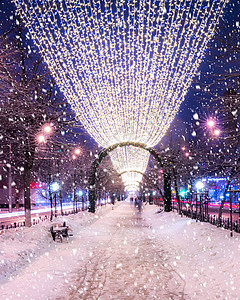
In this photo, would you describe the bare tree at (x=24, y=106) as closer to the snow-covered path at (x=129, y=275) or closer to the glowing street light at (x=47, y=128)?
the glowing street light at (x=47, y=128)

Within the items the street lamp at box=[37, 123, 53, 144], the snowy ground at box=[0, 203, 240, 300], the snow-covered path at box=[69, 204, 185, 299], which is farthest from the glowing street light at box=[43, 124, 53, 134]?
the snow-covered path at box=[69, 204, 185, 299]

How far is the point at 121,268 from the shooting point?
8.11 m

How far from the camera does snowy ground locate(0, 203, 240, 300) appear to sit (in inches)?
239

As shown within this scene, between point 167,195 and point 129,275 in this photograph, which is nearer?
point 129,275

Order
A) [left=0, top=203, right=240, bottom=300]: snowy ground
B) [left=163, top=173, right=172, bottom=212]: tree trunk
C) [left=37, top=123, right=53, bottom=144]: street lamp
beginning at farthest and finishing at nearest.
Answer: [left=163, top=173, right=172, bottom=212]: tree trunk → [left=37, top=123, right=53, bottom=144]: street lamp → [left=0, top=203, right=240, bottom=300]: snowy ground

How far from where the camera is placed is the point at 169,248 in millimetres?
11156

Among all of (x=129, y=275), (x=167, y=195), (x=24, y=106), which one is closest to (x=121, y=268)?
(x=129, y=275)

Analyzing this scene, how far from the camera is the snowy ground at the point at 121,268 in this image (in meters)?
6.07

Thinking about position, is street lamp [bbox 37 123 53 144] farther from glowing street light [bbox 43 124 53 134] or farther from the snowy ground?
the snowy ground

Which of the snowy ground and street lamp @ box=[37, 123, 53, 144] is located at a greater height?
street lamp @ box=[37, 123, 53, 144]

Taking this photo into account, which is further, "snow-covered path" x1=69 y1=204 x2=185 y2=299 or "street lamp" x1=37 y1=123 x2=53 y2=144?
"street lamp" x1=37 y1=123 x2=53 y2=144

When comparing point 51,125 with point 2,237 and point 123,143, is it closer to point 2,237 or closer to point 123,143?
point 2,237

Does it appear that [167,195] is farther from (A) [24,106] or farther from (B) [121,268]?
(A) [24,106]

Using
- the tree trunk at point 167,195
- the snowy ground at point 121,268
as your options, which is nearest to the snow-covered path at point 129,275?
the snowy ground at point 121,268
